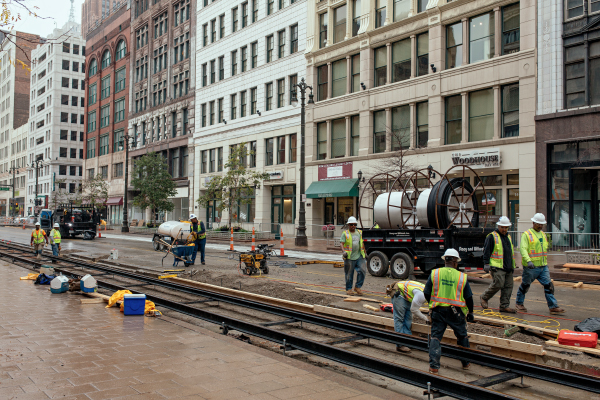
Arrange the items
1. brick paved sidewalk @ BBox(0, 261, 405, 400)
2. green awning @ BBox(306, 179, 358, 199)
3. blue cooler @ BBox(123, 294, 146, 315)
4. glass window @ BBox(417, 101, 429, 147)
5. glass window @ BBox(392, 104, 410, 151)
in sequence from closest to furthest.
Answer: brick paved sidewalk @ BBox(0, 261, 405, 400) → blue cooler @ BBox(123, 294, 146, 315) → glass window @ BBox(417, 101, 429, 147) → glass window @ BBox(392, 104, 410, 151) → green awning @ BBox(306, 179, 358, 199)

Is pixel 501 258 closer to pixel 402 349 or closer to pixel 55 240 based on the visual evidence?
pixel 402 349

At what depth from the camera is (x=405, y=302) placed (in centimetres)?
808

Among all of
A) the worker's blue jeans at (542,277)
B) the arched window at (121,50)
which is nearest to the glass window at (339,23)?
the worker's blue jeans at (542,277)

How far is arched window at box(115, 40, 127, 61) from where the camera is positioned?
70.2 m

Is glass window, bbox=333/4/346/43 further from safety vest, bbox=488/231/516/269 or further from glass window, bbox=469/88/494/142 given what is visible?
safety vest, bbox=488/231/516/269

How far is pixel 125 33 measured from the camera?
227 ft

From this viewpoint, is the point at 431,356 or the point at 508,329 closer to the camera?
the point at 431,356

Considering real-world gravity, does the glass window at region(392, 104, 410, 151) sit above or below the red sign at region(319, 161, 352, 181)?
above

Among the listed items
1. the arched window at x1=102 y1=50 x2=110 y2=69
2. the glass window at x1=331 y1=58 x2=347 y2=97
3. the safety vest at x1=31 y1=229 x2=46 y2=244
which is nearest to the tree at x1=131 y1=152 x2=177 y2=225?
the glass window at x1=331 y1=58 x2=347 y2=97

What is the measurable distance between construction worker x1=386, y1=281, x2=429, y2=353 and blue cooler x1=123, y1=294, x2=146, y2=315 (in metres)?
5.03

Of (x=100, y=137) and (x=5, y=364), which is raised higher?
(x=100, y=137)

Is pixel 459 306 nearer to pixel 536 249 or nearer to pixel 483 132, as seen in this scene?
pixel 536 249

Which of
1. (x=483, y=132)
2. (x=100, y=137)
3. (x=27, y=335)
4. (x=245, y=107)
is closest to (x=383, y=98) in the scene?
(x=483, y=132)

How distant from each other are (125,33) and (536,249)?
228ft
